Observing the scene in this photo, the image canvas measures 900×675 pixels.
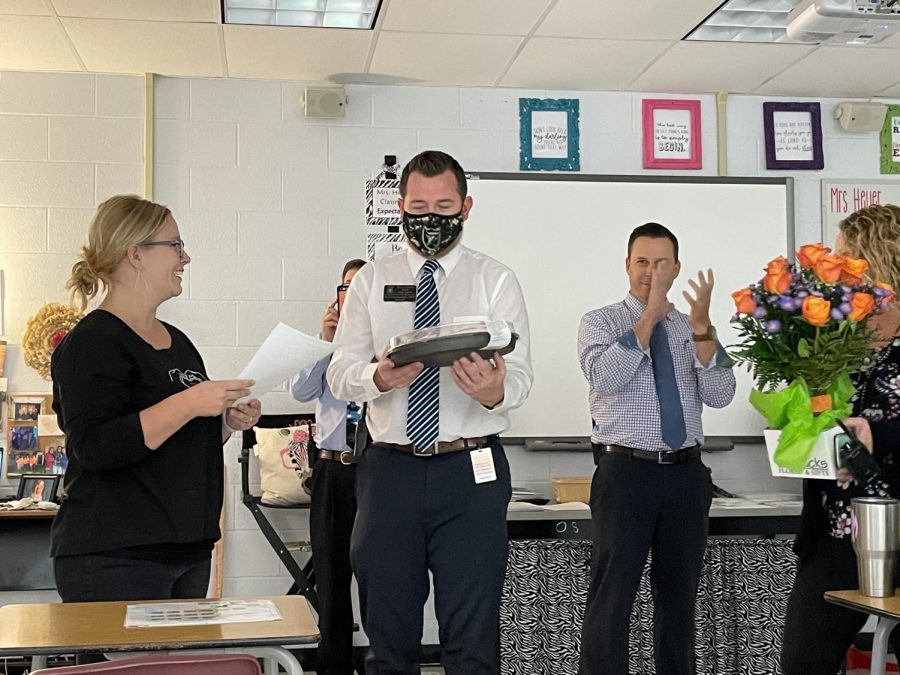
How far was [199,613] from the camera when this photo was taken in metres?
2.00

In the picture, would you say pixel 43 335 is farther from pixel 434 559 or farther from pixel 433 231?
pixel 434 559

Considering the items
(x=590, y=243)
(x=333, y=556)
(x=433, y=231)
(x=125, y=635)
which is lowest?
(x=333, y=556)

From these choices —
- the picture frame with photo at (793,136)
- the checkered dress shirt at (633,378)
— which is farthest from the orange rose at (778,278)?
the picture frame with photo at (793,136)

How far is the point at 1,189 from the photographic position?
192 inches

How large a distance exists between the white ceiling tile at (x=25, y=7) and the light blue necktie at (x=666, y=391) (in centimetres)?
270

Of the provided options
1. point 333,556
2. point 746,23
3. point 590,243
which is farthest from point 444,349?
point 590,243

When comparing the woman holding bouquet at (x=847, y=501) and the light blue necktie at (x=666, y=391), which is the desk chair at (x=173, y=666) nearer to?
the woman holding bouquet at (x=847, y=501)

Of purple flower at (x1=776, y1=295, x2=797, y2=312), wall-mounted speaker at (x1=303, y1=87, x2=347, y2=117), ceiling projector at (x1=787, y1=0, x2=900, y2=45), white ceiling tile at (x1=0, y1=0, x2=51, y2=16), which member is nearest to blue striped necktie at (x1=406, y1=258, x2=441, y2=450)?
purple flower at (x1=776, y1=295, x2=797, y2=312)

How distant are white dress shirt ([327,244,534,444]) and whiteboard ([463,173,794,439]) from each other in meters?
2.35

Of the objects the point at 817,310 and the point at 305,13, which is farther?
the point at 305,13

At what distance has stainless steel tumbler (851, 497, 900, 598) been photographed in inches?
89.2

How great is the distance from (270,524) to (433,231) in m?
2.49

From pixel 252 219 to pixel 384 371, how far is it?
8.83 ft

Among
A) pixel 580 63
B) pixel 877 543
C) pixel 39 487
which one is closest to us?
pixel 877 543
